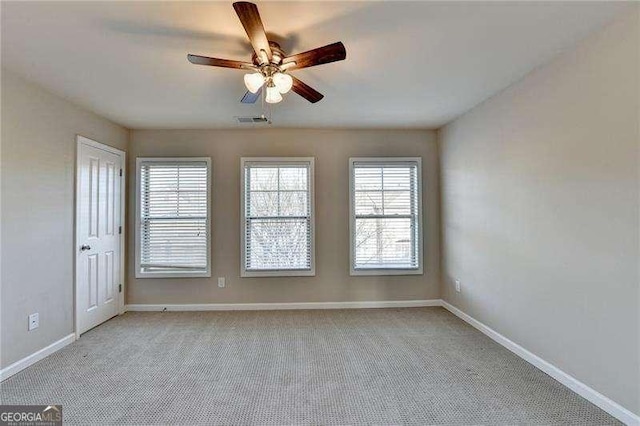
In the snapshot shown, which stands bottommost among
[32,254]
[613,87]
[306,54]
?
[32,254]

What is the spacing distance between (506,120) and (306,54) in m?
2.16

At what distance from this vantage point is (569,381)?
2281 mm

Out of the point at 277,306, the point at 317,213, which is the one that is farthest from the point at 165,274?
the point at 317,213

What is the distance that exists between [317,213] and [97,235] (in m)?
2.62

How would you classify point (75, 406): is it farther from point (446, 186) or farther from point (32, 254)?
point (446, 186)

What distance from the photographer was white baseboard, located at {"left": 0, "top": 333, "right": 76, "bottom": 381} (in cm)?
246

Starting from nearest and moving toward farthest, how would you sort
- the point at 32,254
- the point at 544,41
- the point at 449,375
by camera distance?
1. the point at 544,41
2. the point at 449,375
3. the point at 32,254

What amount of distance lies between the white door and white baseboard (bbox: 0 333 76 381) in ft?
0.53

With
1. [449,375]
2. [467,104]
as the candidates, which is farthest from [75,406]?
[467,104]

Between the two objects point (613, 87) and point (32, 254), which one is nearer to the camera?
point (613, 87)

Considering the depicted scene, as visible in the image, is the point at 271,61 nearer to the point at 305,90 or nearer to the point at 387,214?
the point at 305,90

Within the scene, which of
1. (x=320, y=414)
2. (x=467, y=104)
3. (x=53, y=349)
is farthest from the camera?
(x=467, y=104)

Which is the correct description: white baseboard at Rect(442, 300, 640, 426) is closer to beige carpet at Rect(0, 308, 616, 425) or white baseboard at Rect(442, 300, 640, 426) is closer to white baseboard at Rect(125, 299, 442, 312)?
beige carpet at Rect(0, 308, 616, 425)

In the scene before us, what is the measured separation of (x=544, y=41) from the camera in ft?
7.10
